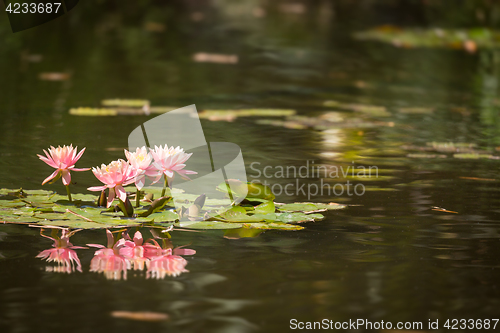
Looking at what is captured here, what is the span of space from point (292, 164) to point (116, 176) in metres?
1.82

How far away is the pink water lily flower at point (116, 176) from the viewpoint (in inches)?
119

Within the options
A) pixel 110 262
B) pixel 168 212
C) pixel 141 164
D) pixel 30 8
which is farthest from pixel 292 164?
pixel 30 8

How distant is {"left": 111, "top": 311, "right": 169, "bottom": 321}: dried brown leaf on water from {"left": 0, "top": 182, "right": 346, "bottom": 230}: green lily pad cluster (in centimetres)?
92

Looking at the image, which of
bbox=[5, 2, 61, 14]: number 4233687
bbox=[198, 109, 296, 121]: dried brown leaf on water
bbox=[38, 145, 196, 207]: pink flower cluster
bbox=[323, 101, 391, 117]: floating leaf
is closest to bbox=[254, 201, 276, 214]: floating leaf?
bbox=[38, 145, 196, 207]: pink flower cluster

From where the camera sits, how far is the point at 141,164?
3098 millimetres

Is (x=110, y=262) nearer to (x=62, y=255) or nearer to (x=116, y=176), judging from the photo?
(x=62, y=255)

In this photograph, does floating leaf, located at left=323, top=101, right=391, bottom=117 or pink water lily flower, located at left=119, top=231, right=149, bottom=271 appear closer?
pink water lily flower, located at left=119, top=231, right=149, bottom=271

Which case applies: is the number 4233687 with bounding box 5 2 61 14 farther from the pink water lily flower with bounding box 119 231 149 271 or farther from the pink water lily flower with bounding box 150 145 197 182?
the pink water lily flower with bounding box 119 231 149 271

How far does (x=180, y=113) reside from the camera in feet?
24.0

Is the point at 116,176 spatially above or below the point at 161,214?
above

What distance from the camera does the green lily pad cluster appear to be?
3102mm

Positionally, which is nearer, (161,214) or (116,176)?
(116,176)

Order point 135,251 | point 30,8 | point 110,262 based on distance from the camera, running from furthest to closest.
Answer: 1. point 30,8
2. point 135,251
3. point 110,262

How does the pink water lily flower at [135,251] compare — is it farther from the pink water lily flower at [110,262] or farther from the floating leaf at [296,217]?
the floating leaf at [296,217]
